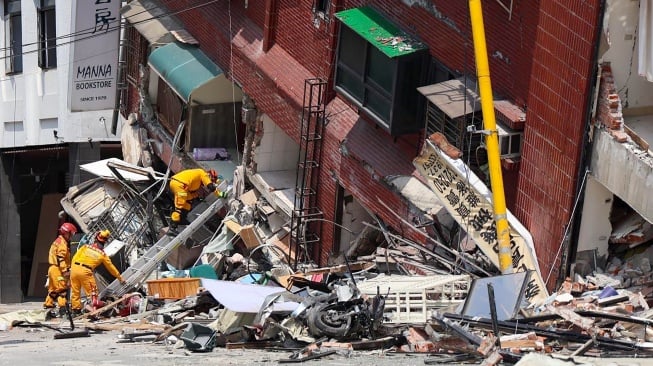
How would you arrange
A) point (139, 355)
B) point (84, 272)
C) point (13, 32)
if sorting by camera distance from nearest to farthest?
point (139, 355), point (84, 272), point (13, 32)

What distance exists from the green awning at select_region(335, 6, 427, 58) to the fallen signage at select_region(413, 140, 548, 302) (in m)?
1.78

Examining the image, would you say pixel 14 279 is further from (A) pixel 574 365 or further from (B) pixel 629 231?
(A) pixel 574 365

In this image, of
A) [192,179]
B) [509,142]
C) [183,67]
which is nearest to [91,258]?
[192,179]

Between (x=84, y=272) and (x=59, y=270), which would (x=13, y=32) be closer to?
(x=59, y=270)

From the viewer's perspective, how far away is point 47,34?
31.2 m

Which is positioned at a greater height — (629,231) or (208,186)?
(629,231)

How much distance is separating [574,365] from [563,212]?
475 centimetres

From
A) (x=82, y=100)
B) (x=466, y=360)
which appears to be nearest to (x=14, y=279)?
(x=82, y=100)

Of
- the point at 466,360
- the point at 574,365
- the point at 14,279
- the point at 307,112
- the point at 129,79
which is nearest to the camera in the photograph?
the point at 574,365

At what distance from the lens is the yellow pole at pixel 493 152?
1723 centimetres

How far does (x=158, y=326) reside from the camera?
60.0 ft

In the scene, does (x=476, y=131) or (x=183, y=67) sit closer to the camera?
(x=476, y=131)

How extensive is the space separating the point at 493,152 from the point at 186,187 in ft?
25.5

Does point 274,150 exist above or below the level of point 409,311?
below
